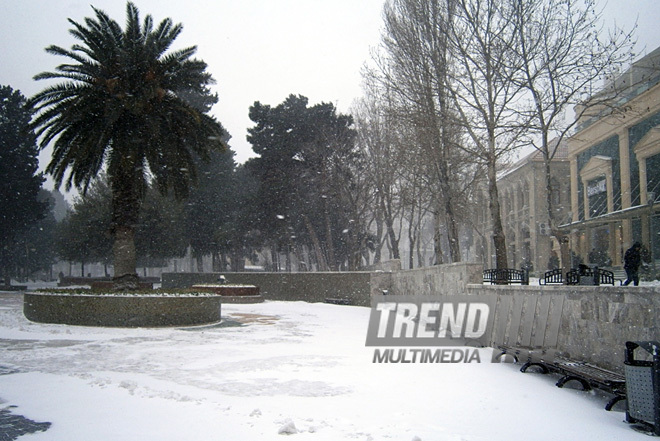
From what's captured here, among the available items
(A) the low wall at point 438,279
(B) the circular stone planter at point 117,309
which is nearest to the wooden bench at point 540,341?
(A) the low wall at point 438,279

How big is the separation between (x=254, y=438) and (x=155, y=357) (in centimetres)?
559

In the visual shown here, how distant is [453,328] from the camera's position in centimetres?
1414

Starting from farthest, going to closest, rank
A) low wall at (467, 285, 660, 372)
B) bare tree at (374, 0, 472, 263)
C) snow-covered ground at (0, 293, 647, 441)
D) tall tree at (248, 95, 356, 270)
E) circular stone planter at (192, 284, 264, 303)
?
tall tree at (248, 95, 356, 270) < circular stone planter at (192, 284, 264, 303) < bare tree at (374, 0, 472, 263) < low wall at (467, 285, 660, 372) < snow-covered ground at (0, 293, 647, 441)

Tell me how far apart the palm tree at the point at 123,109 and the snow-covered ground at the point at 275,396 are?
6653 mm

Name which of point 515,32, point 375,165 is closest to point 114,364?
point 515,32

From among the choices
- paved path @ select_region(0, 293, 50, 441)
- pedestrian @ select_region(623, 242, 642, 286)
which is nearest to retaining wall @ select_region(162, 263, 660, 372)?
pedestrian @ select_region(623, 242, 642, 286)

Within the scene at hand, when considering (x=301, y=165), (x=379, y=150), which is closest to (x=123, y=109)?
(x=379, y=150)

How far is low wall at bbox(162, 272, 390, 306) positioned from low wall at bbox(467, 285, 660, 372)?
57.1 feet

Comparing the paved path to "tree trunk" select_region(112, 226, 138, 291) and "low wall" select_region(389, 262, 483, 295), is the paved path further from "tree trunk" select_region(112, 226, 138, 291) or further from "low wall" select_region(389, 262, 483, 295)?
"tree trunk" select_region(112, 226, 138, 291)

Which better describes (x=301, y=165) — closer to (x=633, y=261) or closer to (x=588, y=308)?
(x=633, y=261)

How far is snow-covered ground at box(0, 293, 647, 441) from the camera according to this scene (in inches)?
224

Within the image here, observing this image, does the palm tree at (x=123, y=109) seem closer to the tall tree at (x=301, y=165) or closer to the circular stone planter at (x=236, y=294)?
the circular stone planter at (x=236, y=294)

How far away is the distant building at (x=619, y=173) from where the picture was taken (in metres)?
25.1

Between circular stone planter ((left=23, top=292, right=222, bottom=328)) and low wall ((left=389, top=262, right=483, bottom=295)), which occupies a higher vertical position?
low wall ((left=389, top=262, right=483, bottom=295))
